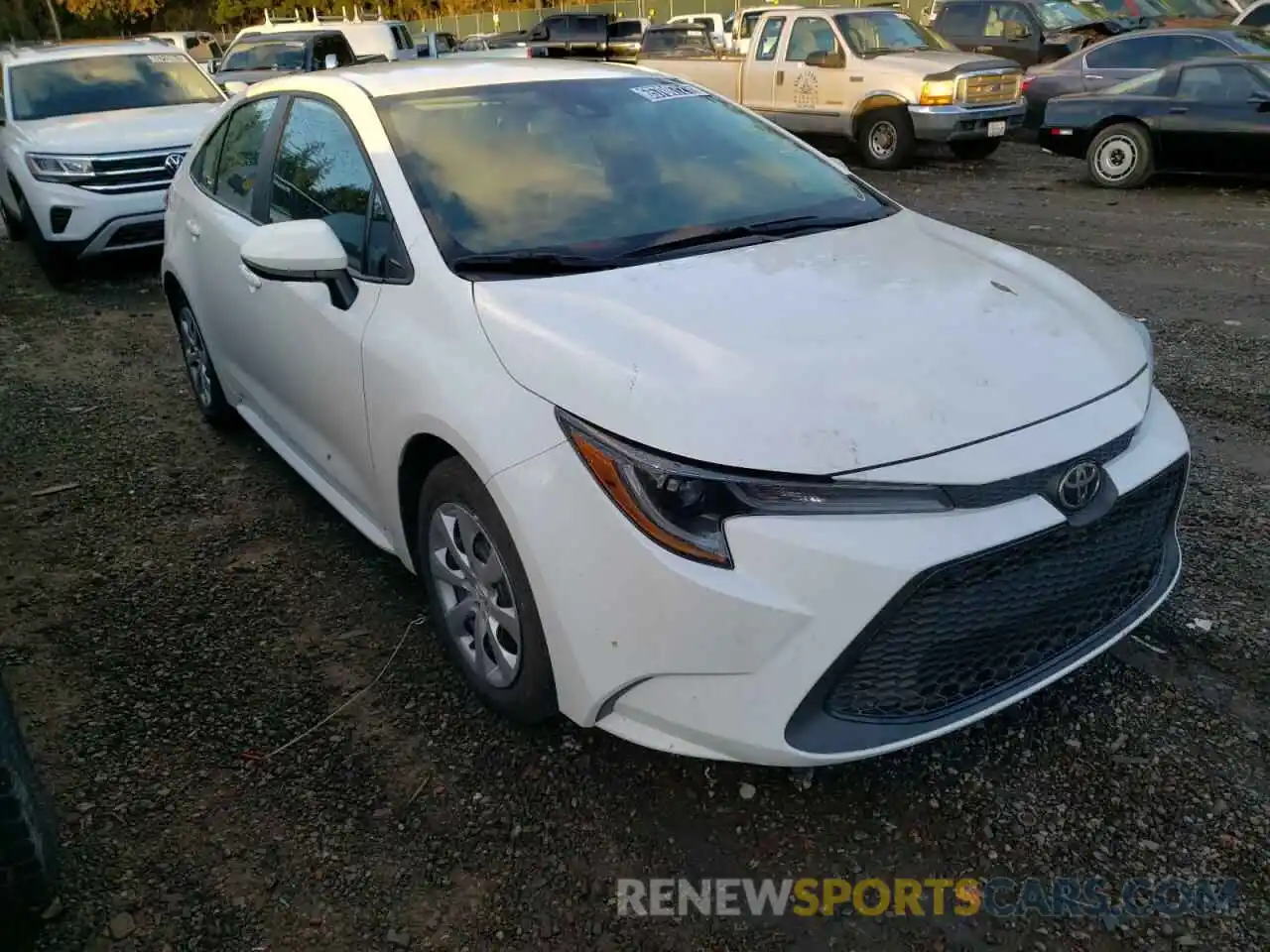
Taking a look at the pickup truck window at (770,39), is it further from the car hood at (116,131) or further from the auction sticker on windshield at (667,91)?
the auction sticker on windshield at (667,91)

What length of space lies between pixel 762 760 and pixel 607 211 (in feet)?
5.68

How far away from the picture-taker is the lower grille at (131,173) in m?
8.14

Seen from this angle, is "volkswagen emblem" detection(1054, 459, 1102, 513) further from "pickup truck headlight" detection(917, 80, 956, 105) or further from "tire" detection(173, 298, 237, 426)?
"pickup truck headlight" detection(917, 80, 956, 105)

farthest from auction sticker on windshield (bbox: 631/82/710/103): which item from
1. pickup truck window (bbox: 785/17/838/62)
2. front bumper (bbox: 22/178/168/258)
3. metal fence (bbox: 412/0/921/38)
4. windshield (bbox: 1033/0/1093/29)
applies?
metal fence (bbox: 412/0/921/38)

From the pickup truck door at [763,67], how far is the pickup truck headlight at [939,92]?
7.66 feet

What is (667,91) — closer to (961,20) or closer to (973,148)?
(973,148)

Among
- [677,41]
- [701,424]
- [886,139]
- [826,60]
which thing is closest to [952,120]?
[886,139]

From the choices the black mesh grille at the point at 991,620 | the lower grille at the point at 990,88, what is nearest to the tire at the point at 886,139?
the lower grille at the point at 990,88

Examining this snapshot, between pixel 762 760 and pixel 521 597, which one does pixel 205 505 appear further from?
pixel 762 760

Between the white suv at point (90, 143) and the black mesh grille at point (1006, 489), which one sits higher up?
the black mesh grille at point (1006, 489)

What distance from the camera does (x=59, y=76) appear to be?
9.19 m

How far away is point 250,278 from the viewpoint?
152 inches

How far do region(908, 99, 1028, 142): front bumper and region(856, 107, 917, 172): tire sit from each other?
15cm

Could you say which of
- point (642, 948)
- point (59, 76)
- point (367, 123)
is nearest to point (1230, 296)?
point (367, 123)
